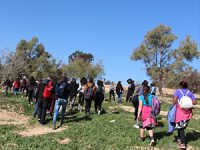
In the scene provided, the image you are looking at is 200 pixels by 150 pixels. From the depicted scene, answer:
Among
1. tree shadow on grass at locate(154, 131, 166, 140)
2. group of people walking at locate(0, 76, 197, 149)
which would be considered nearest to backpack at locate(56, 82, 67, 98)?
group of people walking at locate(0, 76, 197, 149)

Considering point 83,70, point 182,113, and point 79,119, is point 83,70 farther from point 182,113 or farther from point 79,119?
point 182,113

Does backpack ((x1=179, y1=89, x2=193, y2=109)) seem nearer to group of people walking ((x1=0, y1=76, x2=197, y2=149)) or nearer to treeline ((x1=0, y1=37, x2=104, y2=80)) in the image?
group of people walking ((x1=0, y1=76, x2=197, y2=149))

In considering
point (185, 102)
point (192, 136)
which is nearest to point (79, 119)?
point (192, 136)

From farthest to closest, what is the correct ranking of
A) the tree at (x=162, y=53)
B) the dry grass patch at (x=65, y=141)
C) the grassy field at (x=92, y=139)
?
the tree at (x=162, y=53), the dry grass patch at (x=65, y=141), the grassy field at (x=92, y=139)

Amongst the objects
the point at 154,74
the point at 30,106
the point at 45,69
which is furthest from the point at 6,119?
the point at 45,69

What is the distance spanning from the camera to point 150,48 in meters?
50.0

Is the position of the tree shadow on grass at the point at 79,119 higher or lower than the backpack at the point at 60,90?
lower

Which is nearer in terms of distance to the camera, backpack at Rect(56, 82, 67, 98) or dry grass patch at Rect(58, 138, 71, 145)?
dry grass patch at Rect(58, 138, 71, 145)

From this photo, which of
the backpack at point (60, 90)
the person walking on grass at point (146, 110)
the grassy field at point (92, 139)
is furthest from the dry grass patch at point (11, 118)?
the person walking on grass at point (146, 110)

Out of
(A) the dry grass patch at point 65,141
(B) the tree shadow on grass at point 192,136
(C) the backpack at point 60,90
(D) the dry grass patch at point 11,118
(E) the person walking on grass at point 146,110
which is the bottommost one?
(A) the dry grass patch at point 65,141

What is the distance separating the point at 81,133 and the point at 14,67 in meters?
21.6

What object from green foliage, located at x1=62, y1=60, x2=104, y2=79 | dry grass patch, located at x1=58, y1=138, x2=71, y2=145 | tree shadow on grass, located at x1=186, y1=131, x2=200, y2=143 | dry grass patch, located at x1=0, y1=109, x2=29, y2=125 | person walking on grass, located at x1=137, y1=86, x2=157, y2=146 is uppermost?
green foliage, located at x1=62, y1=60, x2=104, y2=79

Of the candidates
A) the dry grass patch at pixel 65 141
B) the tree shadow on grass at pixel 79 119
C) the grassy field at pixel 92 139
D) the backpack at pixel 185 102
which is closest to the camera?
the backpack at pixel 185 102

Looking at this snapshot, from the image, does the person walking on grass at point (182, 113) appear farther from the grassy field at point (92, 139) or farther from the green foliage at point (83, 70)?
the green foliage at point (83, 70)
